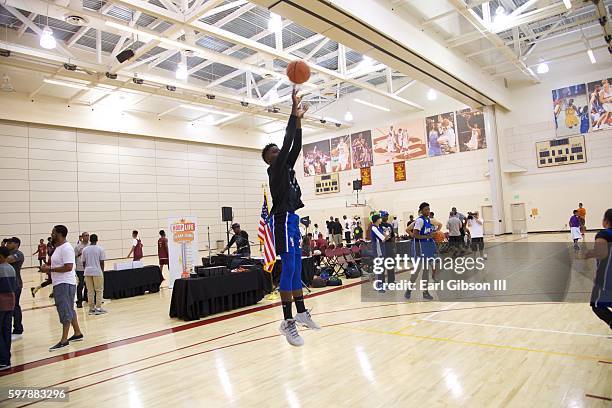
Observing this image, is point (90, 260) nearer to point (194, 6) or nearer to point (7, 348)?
point (7, 348)

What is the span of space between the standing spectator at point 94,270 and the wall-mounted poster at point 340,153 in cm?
1913

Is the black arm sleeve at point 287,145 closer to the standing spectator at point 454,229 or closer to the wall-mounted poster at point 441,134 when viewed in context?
the standing spectator at point 454,229

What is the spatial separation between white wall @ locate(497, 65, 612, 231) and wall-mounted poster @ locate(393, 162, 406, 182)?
5.34 metres

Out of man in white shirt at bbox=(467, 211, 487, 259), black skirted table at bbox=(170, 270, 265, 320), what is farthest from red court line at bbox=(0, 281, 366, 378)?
man in white shirt at bbox=(467, 211, 487, 259)

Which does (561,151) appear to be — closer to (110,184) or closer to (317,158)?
(317,158)

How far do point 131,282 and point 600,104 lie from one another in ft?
68.1

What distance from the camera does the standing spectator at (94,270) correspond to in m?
8.60

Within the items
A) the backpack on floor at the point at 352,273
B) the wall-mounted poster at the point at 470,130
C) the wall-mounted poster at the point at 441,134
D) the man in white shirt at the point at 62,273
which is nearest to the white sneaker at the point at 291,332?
the man in white shirt at the point at 62,273

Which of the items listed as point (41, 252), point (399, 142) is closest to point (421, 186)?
point (399, 142)

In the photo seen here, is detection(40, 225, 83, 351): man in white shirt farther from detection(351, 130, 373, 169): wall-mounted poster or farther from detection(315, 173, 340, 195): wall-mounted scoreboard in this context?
detection(315, 173, 340, 195): wall-mounted scoreboard

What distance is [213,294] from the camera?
818 cm

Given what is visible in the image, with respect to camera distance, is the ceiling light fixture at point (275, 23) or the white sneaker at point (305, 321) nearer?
the white sneaker at point (305, 321)

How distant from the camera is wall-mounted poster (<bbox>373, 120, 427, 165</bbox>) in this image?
916 inches

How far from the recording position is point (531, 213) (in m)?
20.0
